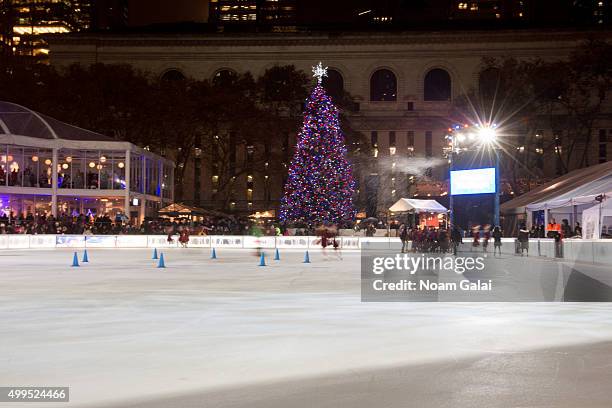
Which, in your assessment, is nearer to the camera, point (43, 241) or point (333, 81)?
point (43, 241)

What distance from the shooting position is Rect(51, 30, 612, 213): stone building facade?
9231 centimetres

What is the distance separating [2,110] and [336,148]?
24.9 metres

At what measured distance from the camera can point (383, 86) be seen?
95750 mm

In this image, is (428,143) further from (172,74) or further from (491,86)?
(172,74)

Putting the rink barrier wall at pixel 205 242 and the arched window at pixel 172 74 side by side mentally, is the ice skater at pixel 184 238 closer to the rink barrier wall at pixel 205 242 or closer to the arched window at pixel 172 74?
the rink barrier wall at pixel 205 242

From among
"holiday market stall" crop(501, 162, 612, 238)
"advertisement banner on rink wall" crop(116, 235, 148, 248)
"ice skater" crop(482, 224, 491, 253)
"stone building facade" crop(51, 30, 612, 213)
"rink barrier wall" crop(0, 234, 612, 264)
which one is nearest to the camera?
"ice skater" crop(482, 224, 491, 253)

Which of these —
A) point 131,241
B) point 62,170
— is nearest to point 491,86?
point 131,241

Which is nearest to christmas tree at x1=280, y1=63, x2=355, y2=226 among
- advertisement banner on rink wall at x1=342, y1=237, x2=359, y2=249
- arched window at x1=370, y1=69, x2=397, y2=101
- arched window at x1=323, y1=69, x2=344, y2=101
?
advertisement banner on rink wall at x1=342, y1=237, x2=359, y2=249

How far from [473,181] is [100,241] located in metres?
20.8

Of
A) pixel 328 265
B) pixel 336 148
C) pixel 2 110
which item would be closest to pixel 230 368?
pixel 328 265

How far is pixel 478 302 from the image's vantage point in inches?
625

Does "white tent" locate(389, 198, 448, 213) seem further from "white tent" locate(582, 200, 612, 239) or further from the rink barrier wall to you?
"white tent" locate(582, 200, 612, 239)

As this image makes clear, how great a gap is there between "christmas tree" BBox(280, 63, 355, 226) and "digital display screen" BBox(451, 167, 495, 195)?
37.2ft

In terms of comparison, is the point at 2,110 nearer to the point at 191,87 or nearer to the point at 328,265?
the point at 191,87
